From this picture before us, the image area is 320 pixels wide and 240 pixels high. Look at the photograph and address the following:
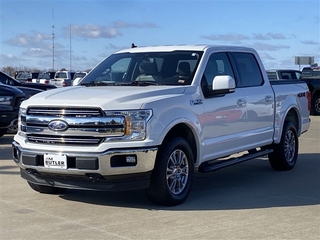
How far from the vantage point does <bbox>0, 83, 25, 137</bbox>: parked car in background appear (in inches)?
458

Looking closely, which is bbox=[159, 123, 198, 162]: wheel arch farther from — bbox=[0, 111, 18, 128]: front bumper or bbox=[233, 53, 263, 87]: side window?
bbox=[0, 111, 18, 128]: front bumper

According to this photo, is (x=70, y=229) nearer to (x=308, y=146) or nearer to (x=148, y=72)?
(x=148, y=72)

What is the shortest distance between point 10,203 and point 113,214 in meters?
1.39

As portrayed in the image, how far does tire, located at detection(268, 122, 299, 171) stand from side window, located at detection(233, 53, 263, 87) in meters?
1.13

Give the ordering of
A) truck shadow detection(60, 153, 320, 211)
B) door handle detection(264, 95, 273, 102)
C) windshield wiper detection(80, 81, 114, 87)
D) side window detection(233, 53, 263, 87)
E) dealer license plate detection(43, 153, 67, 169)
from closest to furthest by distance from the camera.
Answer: dealer license plate detection(43, 153, 67, 169) → truck shadow detection(60, 153, 320, 211) → windshield wiper detection(80, 81, 114, 87) → side window detection(233, 53, 263, 87) → door handle detection(264, 95, 273, 102)

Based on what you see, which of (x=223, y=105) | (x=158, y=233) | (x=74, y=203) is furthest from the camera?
(x=223, y=105)

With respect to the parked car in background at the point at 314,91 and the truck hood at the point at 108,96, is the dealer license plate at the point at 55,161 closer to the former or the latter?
the truck hood at the point at 108,96

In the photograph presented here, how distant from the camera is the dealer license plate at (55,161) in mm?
6141

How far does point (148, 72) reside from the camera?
7566 mm

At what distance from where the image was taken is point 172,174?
663 cm

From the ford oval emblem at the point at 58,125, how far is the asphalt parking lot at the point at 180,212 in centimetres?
93

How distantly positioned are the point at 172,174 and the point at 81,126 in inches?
49.0

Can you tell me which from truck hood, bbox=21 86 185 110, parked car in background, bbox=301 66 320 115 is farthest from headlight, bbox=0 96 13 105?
parked car in background, bbox=301 66 320 115

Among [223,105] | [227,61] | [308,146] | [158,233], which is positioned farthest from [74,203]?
[308,146]
